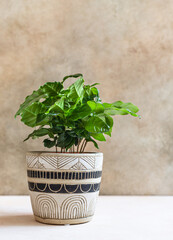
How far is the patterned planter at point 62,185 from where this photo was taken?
111cm

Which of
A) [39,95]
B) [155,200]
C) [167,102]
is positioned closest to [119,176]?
[155,200]

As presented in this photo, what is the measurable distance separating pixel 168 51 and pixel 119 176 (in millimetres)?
749

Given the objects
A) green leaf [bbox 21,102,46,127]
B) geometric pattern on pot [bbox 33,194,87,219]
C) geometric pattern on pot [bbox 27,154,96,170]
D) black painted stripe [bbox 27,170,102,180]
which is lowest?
geometric pattern on pot [bbox 33,194,87,219]

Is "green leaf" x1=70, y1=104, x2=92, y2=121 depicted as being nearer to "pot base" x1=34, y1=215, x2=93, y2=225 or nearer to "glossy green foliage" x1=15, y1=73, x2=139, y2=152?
"glossy green foliage" x1=15, y1=73, x2=139, y2=152

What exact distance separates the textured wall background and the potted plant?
0.59 meters

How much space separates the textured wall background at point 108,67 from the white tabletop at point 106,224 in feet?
0.73

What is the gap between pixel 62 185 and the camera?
1.12 meters

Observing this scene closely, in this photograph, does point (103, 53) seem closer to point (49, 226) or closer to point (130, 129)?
point (130, 129)

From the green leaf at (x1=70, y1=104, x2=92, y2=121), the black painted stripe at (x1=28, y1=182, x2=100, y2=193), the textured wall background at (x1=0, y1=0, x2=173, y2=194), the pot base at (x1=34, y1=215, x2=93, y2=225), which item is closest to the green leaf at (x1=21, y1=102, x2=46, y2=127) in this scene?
the green leaf at (x1=70, y1=104, x2=92, y2=121)

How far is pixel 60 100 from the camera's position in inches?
42.8

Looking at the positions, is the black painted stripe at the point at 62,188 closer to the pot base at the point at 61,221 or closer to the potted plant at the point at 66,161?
the potted plant at the point at 66,161

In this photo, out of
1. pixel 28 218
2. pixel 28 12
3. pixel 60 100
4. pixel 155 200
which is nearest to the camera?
pixel 60 100

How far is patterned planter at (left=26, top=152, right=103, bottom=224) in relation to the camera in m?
1.11

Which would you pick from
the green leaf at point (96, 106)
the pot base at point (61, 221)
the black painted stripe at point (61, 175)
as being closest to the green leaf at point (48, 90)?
the green leaf at point (96, 106)
